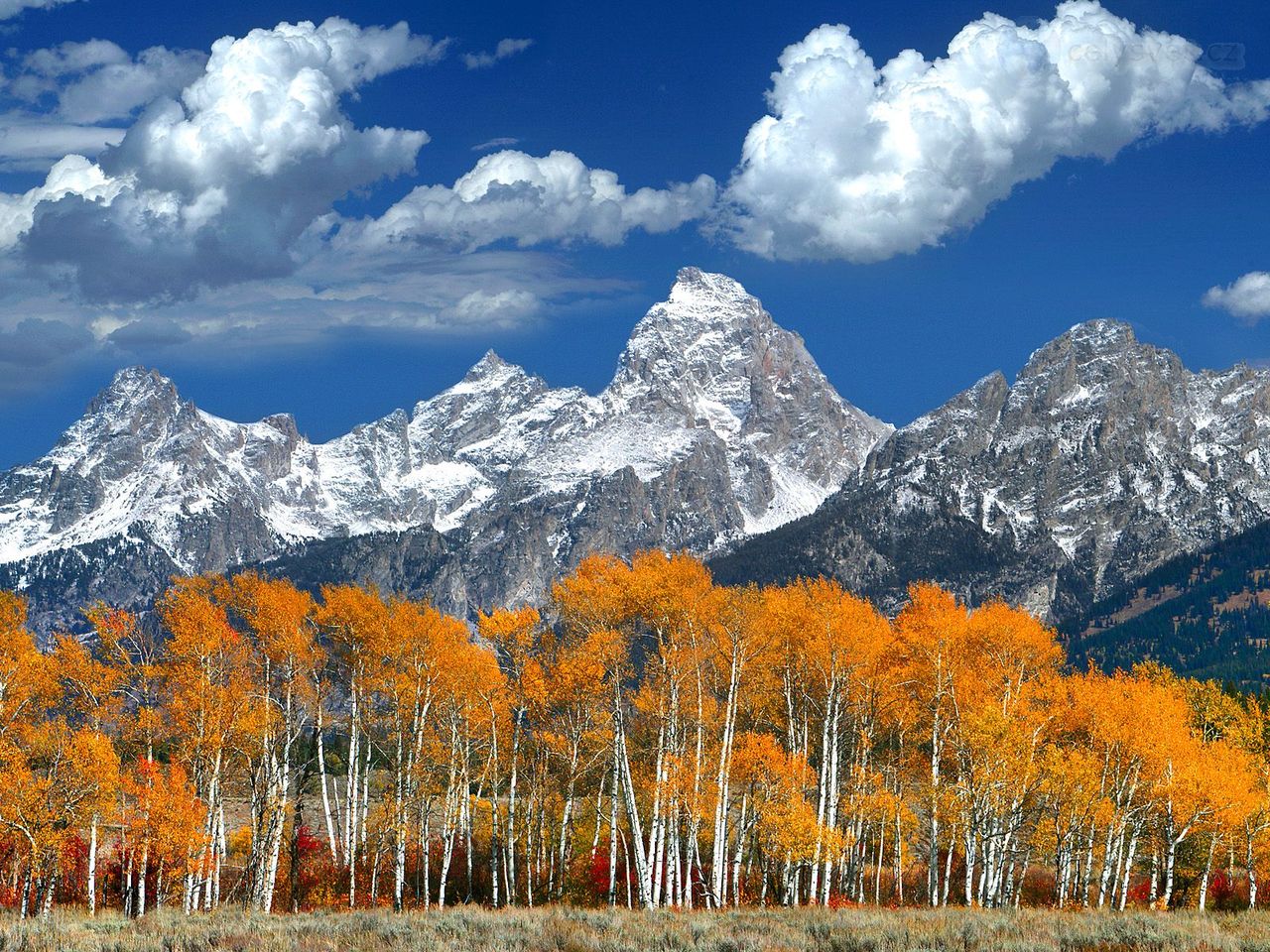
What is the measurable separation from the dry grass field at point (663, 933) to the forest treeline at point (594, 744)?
31.0 feet

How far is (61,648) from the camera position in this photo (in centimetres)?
4059

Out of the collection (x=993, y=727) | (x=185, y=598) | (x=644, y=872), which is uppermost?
(x=185, y=598)

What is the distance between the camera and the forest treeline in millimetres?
39906

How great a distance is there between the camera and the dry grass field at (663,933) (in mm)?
22719

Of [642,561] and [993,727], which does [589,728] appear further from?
[993,727]

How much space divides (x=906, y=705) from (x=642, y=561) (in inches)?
589

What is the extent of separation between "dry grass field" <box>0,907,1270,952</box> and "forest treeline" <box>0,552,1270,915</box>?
9460 mm

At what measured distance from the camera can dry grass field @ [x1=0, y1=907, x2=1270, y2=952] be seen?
74.5 ft

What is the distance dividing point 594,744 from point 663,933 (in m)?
24.8

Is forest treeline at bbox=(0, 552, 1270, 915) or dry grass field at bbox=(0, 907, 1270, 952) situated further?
forest treeline at bbox=(0, 552, 1270, 915)

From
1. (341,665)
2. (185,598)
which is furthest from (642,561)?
(185,598)

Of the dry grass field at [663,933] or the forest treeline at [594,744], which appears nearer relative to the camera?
the dry grass field at [663,933]

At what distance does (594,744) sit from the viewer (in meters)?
49.5

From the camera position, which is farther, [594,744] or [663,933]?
[594,744]
